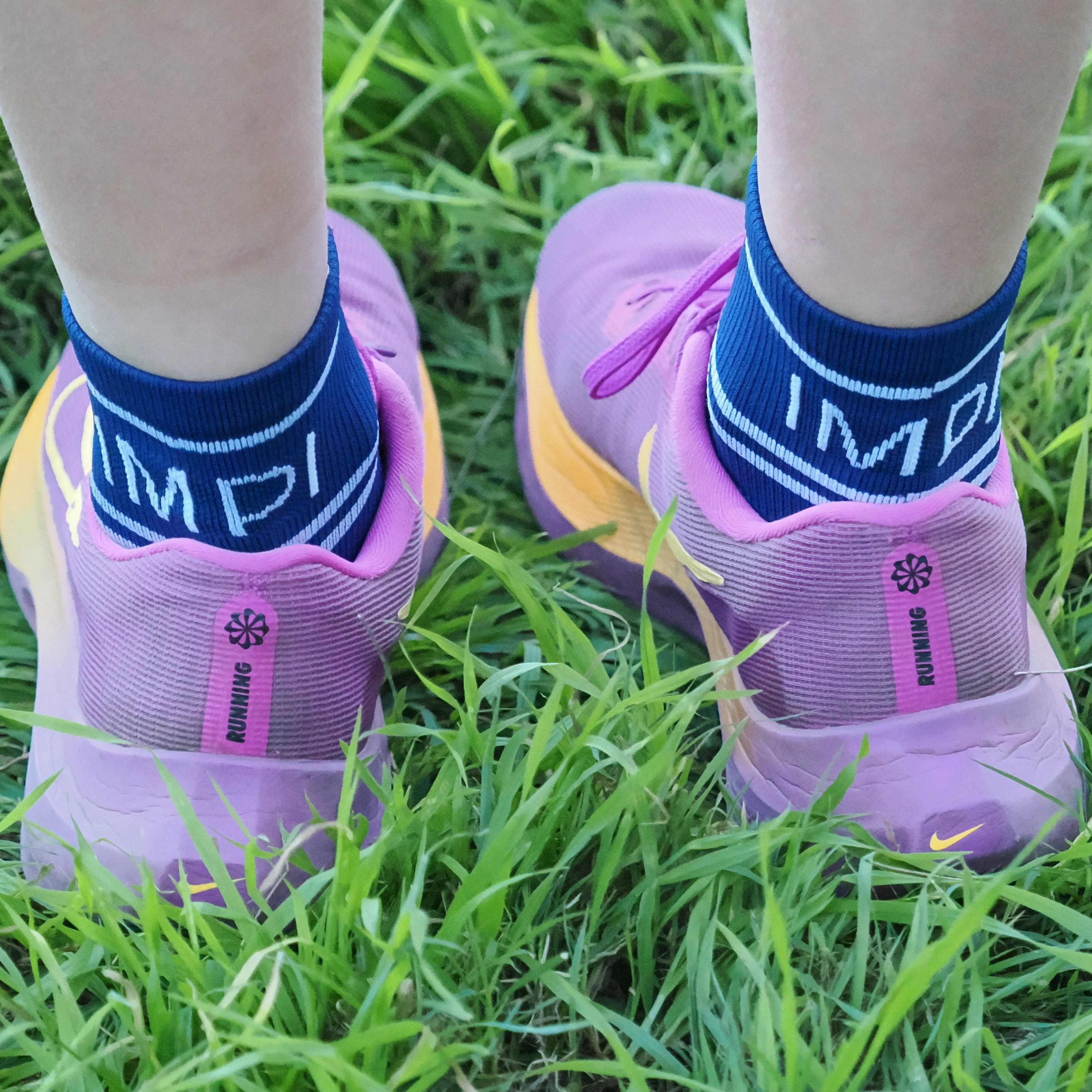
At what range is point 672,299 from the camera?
865 millimetres

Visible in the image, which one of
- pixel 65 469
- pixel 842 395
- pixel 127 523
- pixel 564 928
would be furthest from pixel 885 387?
pixel 65 469

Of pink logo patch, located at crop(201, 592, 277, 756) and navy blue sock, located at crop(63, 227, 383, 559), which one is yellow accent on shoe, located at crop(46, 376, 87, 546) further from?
pink logo patch, located at crop(201, 592, 277, 756)

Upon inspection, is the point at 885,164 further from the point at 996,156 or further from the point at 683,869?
the point at 683,869

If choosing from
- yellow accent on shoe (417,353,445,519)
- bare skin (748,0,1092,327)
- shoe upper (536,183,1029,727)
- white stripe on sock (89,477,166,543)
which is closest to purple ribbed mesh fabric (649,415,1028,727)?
shoe upper (536,183,1029,727)

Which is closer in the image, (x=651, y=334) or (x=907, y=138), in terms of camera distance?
(x=907, y=138)

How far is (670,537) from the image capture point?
0.81m

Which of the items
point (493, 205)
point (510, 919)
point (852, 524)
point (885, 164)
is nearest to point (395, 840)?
point (510, 919)

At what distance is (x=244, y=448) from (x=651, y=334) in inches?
13.8

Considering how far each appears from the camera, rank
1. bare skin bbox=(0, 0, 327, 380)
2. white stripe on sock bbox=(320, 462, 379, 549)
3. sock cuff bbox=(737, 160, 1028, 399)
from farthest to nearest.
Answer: white stripe on sock bbox=(320, 462, 379, 549) → sock cuff bbox=(737, 160, 1028, 399) → bare skin bbox=(0, 0, 327, 380)

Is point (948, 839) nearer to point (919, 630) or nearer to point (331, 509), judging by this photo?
point (919, 630)

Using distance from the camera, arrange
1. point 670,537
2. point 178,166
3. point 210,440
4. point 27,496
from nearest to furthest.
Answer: point 178,166
point 210,440
point 670,537
point 27,496

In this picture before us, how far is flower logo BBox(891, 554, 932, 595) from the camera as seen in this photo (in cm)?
68

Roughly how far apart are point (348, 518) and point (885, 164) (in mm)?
391

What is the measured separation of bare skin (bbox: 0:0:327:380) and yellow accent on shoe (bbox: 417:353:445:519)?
Result: 242 mm
